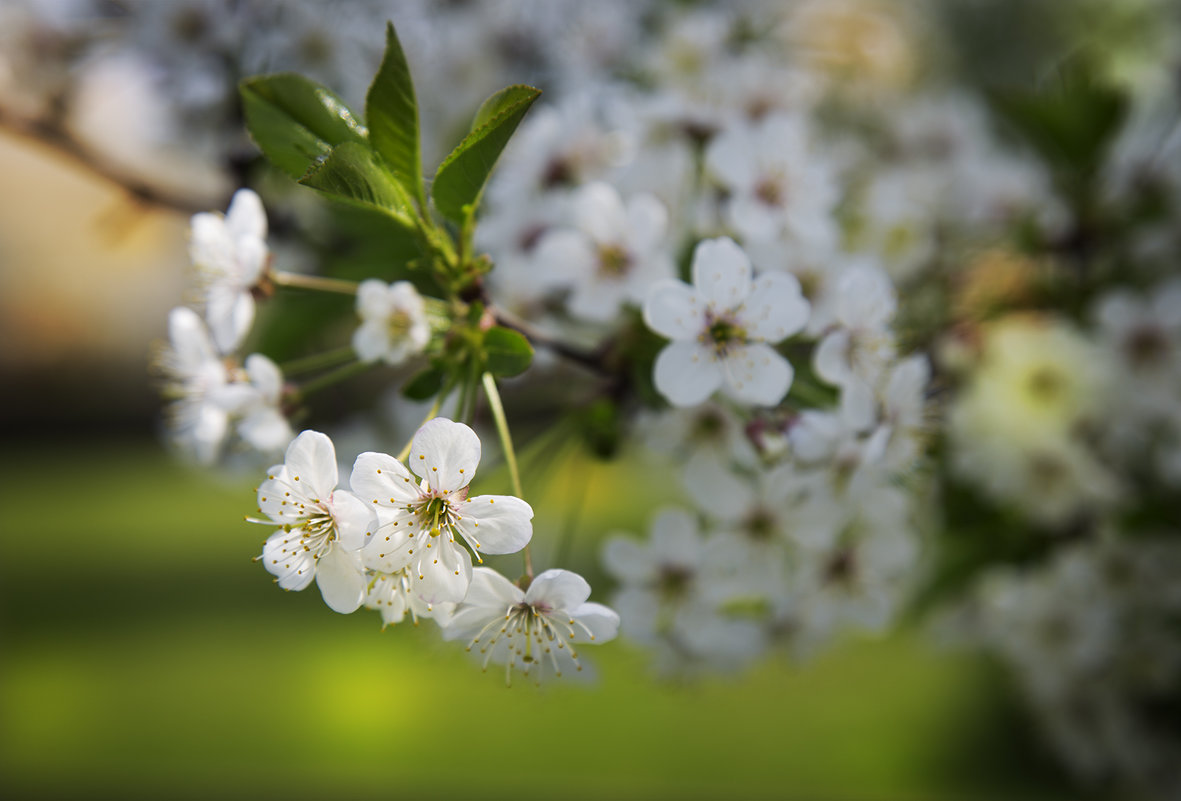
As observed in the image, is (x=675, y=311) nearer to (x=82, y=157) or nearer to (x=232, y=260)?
(x=232, y=260)

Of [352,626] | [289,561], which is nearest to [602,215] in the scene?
[289,561]

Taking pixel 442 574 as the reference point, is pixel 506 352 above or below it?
above

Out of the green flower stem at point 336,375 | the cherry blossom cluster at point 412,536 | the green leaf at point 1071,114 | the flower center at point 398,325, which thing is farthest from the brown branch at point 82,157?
the green leaf at point 1071,114

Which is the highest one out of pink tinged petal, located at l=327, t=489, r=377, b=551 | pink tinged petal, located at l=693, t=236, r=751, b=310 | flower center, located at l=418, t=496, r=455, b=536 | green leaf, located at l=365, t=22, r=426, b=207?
green leaf, located at l=365, t=22, r=426, b=207

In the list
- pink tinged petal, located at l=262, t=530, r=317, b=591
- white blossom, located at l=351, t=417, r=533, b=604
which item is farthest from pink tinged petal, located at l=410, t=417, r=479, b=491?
pink tinged petal, located at l=262, t=530, r=317, b=591

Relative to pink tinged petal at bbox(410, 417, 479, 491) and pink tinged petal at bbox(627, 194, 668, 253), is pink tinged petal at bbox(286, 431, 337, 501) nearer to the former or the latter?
pink tinged petal at bbox(410, 417, 479, 491)

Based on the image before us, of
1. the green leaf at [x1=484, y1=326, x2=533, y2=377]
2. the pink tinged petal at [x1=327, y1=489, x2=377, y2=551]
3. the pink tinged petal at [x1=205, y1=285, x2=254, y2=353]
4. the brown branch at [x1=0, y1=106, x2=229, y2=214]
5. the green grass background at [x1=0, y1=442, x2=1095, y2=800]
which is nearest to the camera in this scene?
the pink tinged petal at [x1=327, y1=489, x2=377, y2=551]

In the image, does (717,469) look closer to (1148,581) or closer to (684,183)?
(684,183)

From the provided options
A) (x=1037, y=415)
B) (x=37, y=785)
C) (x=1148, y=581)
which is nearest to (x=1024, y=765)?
(x=1148, y=581)
